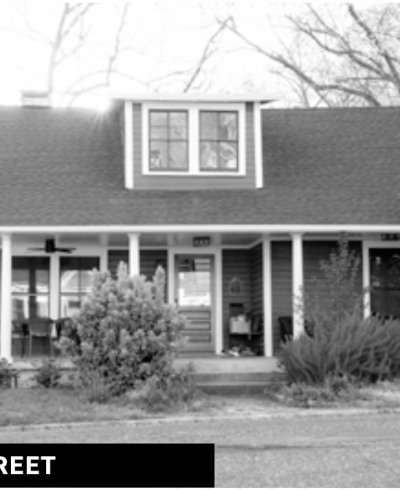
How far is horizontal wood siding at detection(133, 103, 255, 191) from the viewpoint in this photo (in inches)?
722

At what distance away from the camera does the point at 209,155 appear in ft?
61.2

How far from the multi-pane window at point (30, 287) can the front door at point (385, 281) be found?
21.5ft

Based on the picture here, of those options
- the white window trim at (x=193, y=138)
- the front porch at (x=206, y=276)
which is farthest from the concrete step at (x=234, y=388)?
the white window trim at (x=193, y=138)

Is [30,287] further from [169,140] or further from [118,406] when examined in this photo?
[118,406]

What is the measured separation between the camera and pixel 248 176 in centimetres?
1858

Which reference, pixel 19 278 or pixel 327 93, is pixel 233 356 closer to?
pixel 19 278

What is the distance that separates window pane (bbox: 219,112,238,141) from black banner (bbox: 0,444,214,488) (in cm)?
922

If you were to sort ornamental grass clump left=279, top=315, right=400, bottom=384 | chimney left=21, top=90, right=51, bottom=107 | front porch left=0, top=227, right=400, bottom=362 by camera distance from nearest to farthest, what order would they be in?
ornamental grass clump left=279, top=315, right=400, bottom=384 → front porch left=0, top=227, right=400, bottom=362 → chimney left=21, top=90, right=51, bottom=107

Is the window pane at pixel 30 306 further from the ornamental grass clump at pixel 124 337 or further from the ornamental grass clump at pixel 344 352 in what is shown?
the ornamental grass clump at pixel 344 352

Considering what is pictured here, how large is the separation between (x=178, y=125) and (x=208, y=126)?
0.58m

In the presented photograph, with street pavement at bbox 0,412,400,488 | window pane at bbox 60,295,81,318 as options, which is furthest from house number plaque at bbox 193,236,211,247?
street pavement at bbox 0,412,400,488

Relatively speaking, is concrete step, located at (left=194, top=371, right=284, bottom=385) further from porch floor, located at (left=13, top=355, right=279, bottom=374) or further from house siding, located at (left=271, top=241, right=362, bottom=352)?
house siding, located at (left=271, top=241, right=362, bottom=352)

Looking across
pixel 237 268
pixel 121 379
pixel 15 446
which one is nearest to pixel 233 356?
pixel 237 268

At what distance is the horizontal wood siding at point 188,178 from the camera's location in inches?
722
